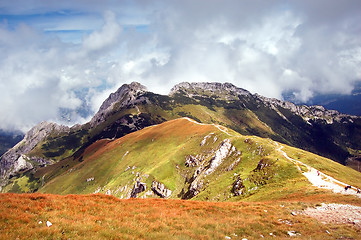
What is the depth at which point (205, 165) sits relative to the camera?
96562 millimetres

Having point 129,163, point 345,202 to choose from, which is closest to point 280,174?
point 345,202

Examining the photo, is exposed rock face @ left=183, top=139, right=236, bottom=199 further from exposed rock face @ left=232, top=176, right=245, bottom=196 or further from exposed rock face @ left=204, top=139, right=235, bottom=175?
exposed rock face @ left=232, top=176, right=245, bottom=196

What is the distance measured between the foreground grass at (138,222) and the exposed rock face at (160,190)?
260ft

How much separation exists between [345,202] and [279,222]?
15750 millimetres

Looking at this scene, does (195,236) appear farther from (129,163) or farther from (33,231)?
(129,163)

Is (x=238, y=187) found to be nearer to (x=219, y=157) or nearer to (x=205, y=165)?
(x=219, y=157)

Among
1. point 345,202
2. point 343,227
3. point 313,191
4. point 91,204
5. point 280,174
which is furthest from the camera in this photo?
point 280,174

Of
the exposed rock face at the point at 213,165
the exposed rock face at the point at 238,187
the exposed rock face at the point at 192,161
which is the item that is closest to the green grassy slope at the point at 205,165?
the exposed rock face at the point at 238,187

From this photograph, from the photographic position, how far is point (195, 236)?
1719 centimetres

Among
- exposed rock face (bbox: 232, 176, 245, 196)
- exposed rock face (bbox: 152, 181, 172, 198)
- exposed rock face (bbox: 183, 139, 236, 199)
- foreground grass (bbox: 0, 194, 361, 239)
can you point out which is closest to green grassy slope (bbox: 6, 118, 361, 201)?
exposed rock face (bbox: 232, 176, 245, 196)

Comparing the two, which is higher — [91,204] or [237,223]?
[91,204]

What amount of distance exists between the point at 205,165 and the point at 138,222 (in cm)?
8026

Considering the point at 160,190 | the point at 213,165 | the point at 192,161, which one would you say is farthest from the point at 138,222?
the point at 192,161

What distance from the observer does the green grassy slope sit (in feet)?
176
